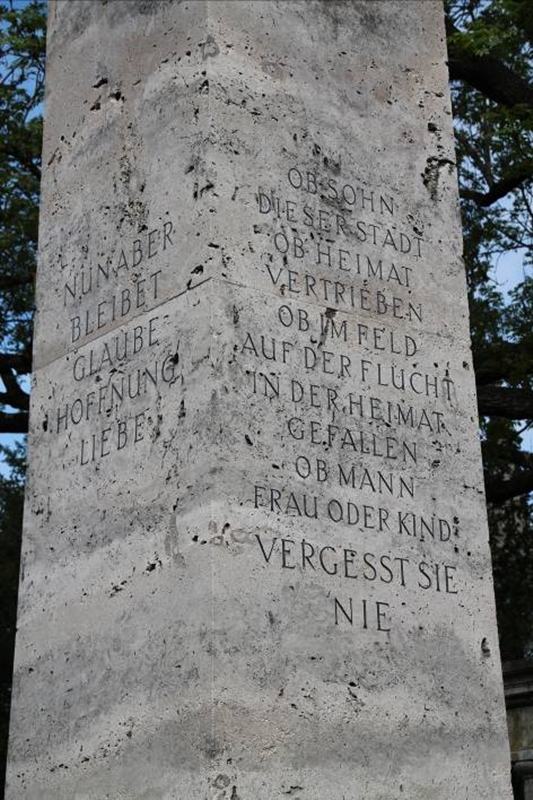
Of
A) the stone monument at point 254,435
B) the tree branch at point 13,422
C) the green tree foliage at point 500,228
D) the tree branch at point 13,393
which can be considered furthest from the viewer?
the tree branch at point 13,393

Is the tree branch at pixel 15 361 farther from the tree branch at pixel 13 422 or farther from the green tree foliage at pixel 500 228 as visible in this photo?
the green tree foliage at pixel 500 228

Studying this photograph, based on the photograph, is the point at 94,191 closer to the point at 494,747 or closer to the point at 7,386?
the point at 494,747

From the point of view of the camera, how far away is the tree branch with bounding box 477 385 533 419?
16312mm

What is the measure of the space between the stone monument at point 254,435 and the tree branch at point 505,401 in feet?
28.7

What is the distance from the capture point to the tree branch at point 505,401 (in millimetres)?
16312

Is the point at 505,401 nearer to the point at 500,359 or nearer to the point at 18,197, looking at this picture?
the point at 500,359

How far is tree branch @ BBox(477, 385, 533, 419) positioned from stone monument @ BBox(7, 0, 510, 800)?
8751mm

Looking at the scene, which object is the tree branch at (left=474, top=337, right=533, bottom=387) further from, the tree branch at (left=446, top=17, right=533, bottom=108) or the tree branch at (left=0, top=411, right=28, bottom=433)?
the tree branch at (left=0, top=411, right=28, bottom=433)

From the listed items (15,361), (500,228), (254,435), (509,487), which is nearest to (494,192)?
(500,228)

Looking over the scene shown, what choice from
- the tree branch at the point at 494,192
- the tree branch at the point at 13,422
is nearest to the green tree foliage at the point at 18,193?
the tree branch at the point at 13,422

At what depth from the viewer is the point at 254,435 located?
633 cm

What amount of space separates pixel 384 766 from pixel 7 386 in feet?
42.9

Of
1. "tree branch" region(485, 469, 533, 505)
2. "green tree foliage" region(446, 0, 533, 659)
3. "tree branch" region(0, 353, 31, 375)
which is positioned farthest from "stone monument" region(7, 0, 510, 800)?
"tree branch" region(485, 469, 533, 505)

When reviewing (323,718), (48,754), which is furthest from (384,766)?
(48,754)
